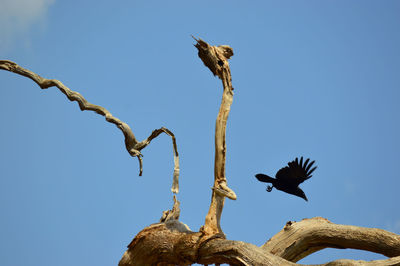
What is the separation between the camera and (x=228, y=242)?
417 cm

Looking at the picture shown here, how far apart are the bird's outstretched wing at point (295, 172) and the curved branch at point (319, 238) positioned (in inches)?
17.1

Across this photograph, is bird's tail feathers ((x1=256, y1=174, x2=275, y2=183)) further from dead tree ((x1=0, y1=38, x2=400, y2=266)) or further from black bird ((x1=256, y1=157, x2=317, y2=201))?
dead tree ((x1=0, y1=38, x2=400, y2=266))

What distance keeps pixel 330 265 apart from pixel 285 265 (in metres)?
0.39

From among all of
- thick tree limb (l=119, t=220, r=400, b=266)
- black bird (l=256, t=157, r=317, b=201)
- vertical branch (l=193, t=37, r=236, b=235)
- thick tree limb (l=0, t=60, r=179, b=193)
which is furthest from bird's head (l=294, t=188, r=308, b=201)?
thick tree limb (l=0, t=60, r=179, b=193)

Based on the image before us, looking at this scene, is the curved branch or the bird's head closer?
the curved branch

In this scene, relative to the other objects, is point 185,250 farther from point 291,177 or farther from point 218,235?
point 291,177

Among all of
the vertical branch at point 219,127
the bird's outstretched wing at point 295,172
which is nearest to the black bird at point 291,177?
the bird's outstretched wing at point 295,172

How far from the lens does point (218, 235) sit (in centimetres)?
435

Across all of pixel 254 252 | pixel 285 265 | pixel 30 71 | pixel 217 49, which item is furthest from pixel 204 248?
pixel 30 71

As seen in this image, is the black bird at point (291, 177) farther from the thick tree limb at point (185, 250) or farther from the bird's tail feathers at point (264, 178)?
the thick tree limb at point (185, 250)

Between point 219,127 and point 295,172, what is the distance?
98 cm

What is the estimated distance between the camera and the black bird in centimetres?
525

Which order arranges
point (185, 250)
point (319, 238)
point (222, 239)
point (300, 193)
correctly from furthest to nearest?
1. point (300, 193)
2. point (319, 238)
3. point (185, 250)
4. point (222, 239)

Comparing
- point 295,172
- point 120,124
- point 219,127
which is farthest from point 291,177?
point 120,124
